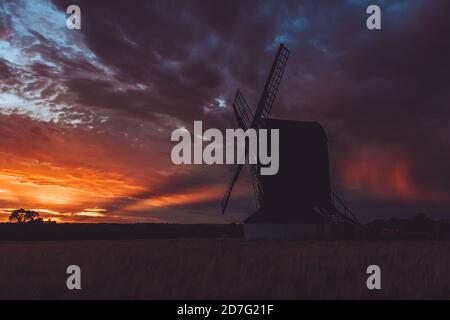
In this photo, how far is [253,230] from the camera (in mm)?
40625

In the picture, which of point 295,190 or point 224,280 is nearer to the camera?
point 224,280

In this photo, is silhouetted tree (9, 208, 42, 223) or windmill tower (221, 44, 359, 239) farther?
silhouetted tree (9, 208, 42, 223)

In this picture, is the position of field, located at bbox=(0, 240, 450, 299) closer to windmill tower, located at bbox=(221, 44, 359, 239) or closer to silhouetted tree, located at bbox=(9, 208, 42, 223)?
windmill tower, located at bbox=(221, 44, 359, 239)

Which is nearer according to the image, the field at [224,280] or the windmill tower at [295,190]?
the field at [224,280]

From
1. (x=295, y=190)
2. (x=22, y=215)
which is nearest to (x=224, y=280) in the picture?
(x=295, y=190)

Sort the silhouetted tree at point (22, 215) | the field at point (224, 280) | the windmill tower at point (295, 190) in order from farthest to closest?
the silhouetted tree at point (22, 215) → the windmill tower at point (295, 190) → the field at point (224, 280)

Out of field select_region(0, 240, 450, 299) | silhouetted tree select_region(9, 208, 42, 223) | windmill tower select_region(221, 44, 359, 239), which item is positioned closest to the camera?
field select_region(0, 240, 450, 299)

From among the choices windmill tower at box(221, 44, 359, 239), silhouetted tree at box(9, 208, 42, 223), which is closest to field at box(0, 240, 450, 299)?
windmill tower at box(221, 44, 359, 239)

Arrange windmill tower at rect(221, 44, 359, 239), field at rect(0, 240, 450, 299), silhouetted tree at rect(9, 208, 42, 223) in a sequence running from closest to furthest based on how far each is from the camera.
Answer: field at rect(0, 240, 450, 299) < windmill tower at rect(221, 44, 359, 239) < silhouetted tree at rect(9, 208, 42, 223)

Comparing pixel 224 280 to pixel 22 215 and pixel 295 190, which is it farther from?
pixel 22 215

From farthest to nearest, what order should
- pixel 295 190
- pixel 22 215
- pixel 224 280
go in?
pixel 22 215
pixel 295 190
pixel 224 280

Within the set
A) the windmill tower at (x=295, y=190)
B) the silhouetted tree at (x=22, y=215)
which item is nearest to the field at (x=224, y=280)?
the windmill tower at (x=295, y=190)

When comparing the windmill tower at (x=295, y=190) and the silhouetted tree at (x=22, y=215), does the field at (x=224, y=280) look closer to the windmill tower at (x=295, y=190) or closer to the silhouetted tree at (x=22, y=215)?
the windmill tower at (x=295, y=190)

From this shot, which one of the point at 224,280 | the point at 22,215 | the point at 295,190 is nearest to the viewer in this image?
the point at 224,280
